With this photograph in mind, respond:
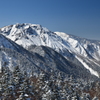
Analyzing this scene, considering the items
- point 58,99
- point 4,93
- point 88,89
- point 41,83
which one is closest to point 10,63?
point 88,89

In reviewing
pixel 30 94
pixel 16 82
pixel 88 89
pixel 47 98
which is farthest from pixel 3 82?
pixel 88 89

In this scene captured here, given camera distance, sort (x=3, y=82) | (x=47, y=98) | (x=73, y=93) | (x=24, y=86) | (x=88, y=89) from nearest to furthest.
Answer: (x=47, y=98)
(x=24, y=86)
(x=73, y=93)
(x=3, y=82)
(x=88, y=89)

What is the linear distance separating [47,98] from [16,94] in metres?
23.8

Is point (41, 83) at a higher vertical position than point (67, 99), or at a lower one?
higher

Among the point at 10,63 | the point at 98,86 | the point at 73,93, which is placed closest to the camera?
the point at 73,93

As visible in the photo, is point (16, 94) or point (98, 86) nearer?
point (16, 94)

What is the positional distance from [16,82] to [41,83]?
1555 cm

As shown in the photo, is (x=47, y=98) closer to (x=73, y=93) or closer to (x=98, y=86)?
(x=73, y=93)

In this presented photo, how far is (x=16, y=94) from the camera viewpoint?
71.9 metres

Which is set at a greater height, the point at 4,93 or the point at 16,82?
the point at 16,82

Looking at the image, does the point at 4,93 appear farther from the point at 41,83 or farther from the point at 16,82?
the point at 41,83

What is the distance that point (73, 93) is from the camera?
6406 centimetres

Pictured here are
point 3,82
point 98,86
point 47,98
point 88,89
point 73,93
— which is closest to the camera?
point 47,98

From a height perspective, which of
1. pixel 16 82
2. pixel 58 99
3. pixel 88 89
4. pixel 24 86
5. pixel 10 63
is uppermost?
pixel 10 63
